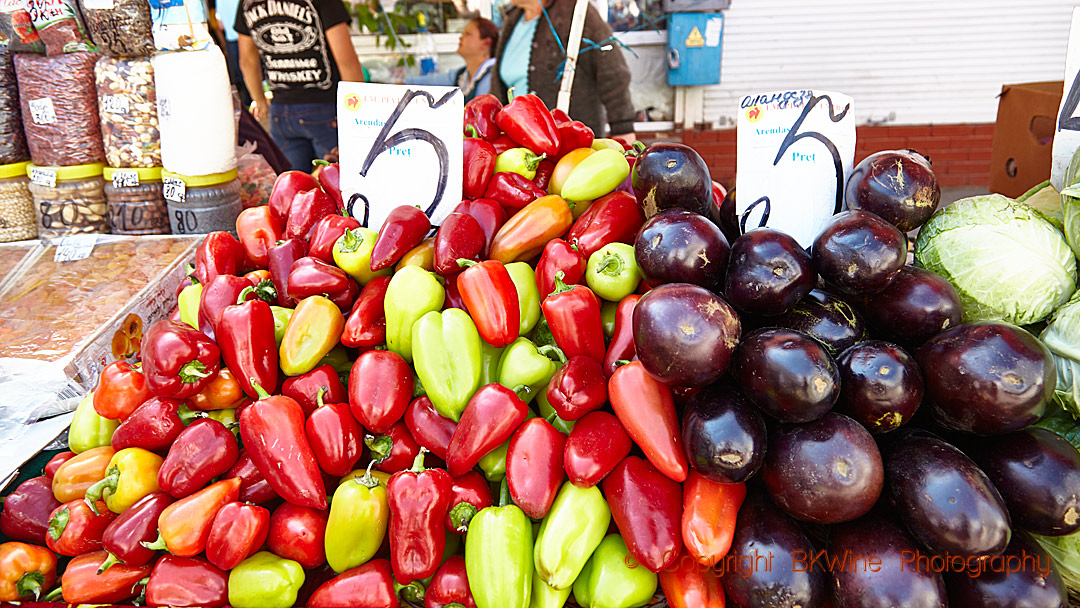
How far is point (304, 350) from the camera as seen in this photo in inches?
57.5

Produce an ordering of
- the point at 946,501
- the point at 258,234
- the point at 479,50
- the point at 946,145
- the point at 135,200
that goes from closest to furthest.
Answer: the point at 946,501
the point at 258,234
the point at 135,200
the point at 479,50
the point at 946,145

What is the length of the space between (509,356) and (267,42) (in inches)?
126

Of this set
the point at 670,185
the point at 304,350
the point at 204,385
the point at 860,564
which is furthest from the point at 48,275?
the point at 860,564

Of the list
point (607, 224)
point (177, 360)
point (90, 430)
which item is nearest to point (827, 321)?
point (607, 224)

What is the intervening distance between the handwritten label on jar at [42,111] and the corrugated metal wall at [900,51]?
5290 mm

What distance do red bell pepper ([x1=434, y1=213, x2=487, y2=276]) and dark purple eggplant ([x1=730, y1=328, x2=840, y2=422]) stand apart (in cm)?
71

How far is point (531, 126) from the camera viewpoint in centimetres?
180

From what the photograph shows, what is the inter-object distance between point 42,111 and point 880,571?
3.33m

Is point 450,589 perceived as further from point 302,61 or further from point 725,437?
point 302,61

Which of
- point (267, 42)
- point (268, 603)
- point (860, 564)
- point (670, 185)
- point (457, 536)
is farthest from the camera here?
point (267, 42)

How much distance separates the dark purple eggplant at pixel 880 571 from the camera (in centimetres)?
101

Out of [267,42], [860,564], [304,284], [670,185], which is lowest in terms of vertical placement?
[860,564]

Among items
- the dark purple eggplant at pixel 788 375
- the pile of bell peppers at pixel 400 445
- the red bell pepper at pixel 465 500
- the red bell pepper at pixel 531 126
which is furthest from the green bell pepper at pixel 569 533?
the red bell pepper at pixel 531 126

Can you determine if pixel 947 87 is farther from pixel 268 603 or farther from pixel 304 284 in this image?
pixel 268 603
